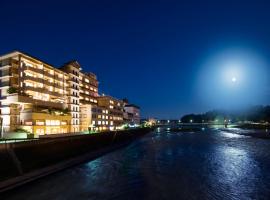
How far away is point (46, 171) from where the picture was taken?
24.6m

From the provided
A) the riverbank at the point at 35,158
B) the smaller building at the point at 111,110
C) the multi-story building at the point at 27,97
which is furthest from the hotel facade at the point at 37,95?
the riverbank at the point at 35,158

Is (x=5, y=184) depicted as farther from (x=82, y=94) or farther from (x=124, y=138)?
(x=82, y=94)

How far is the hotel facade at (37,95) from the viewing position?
71312 mm

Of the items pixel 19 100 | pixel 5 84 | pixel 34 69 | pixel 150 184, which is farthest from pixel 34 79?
pixel 150 184

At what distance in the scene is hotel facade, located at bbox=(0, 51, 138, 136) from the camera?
234 feet

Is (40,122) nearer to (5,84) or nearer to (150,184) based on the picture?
(5,84)

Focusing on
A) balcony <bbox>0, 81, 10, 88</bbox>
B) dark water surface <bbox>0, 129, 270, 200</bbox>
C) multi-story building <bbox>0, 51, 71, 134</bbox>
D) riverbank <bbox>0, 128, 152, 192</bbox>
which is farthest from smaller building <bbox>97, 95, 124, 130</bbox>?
dark water surface <bbox>0, 129, 270, 200</bbox>

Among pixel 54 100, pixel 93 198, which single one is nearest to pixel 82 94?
pixel 54 100

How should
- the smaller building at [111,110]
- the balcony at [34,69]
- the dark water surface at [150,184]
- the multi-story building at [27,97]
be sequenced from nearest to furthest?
the dark water surface at [150,184], the multi-story building at [27,97], the balcony at [34,69], the smaller building at [111,110]

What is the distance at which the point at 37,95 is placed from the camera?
80875 mm

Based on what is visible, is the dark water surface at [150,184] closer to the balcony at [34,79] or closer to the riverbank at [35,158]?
the riverbank at [35,158]

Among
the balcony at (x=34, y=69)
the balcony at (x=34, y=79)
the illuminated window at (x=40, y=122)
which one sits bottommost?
the illuminated window at (x=40, y=122)

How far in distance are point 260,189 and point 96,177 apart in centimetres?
1476

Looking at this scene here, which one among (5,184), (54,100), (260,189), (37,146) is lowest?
(260,189)
